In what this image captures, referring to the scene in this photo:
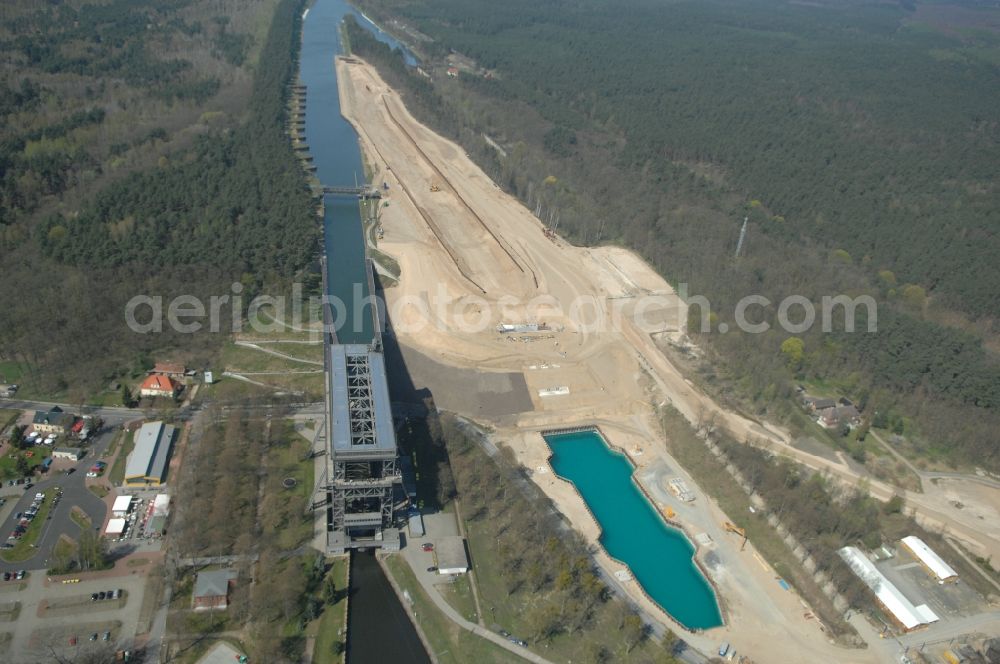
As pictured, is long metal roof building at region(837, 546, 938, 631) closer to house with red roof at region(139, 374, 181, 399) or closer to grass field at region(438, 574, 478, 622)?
grass field at region(438, 574, 478, 622)

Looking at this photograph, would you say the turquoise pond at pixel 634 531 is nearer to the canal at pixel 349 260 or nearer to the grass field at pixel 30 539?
the canal at pixel 349 260

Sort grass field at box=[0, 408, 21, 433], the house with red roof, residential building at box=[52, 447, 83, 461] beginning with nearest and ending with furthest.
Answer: residential building at box=[52, 447, 83, 461], grass field at box=[0, 408, 21, 433], the house with red roof

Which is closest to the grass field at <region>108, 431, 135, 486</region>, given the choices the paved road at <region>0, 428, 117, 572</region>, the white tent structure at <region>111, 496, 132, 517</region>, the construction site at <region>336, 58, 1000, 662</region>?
the paved road at <region>0, 428, 117, 572</region>

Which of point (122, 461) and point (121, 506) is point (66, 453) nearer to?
point (122, 461)

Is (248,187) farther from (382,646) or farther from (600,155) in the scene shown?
(382,646)

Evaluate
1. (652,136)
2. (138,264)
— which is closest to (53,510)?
(138,264)
